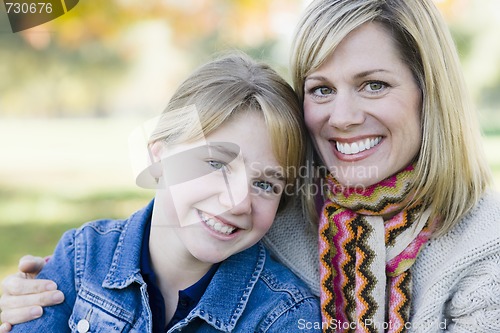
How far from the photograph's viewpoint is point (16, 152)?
981cm

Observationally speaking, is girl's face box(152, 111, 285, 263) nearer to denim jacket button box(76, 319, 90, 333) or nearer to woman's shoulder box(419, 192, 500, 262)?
denim jacket button box(76, 319, 90, 333)

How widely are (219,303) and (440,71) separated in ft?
3.26

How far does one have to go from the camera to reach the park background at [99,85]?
632cm

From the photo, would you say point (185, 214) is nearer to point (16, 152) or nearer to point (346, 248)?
point (346, 248)

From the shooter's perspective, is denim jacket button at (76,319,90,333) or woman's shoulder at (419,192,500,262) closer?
woman's shoulder at (419,192,500,262)

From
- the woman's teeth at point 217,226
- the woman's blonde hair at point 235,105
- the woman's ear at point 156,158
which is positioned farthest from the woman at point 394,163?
the woman's ear at point 156,158

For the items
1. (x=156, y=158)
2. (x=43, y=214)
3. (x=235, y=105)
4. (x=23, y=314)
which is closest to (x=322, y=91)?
(x=235, y=105)

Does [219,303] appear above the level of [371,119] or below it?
below

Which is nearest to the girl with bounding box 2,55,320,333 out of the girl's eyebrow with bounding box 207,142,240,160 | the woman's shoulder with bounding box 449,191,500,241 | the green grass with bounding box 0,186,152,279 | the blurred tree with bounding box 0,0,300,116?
the girl's eyebrow with bounding box 207,142,240,160

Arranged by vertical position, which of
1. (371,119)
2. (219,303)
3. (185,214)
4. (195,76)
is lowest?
(219,303)

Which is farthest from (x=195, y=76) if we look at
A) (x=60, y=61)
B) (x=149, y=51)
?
(x=60, y=61)

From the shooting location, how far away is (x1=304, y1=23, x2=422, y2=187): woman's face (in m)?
1.99

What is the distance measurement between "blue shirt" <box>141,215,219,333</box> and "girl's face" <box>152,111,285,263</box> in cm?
13

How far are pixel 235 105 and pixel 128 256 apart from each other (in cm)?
61
